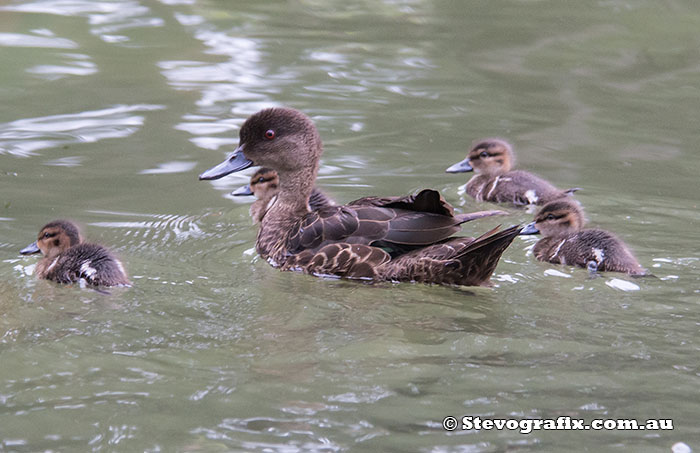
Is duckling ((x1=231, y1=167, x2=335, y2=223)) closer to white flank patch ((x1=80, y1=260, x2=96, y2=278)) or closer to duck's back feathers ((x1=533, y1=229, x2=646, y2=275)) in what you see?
white flank patch ((x1=80, y1=260, x2=96, y2=278))

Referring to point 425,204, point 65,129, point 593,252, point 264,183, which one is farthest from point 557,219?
point 65,129

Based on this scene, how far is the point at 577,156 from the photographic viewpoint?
8820mm

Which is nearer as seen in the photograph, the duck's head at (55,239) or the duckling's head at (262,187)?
the duck's head at (55,239)

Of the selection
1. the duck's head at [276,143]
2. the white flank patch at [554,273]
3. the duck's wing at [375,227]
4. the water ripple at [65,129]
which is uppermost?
the duck's head at [276,143]

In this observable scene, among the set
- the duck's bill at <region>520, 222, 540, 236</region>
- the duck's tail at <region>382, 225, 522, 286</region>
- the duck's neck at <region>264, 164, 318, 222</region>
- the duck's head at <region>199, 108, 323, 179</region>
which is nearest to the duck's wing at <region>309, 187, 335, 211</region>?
the duck's neck at <region>264, 164, 318, 222</region>

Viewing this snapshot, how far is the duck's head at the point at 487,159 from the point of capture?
8.10 meters

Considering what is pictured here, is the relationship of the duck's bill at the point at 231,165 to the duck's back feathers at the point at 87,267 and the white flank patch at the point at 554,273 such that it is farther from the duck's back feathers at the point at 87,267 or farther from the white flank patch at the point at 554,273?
the white flank patch at the point at 554,273

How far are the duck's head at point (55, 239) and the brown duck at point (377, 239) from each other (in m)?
0.95

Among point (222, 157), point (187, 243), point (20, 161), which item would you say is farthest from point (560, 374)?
point (20, 161)

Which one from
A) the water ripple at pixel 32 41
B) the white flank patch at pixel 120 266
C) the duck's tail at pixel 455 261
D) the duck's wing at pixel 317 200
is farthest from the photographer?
the water ripple at pixel 32 41

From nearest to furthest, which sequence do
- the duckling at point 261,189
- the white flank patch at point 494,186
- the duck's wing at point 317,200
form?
the duck's wing at point 317,200, the duckling at point 261,189, the white flank patch at point 494,186

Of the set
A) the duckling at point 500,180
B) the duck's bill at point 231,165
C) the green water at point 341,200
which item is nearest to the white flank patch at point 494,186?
the duckling at point 500,180

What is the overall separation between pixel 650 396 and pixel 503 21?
9842 millimetres

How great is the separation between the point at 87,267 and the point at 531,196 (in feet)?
11.8
